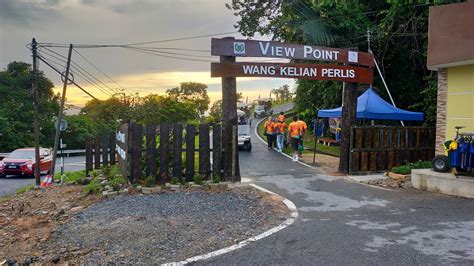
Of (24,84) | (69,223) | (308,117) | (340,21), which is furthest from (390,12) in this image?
(24,84)

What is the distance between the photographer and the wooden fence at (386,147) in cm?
1288

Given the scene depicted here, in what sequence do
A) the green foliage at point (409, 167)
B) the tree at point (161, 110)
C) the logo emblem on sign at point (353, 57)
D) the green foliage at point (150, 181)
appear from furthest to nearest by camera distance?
1. the tree at point (161, 110)
2. the logo emblem on sign at point (353, 57)
3. the green foliage at point (409, 167)
4. the green foliage at point (150, 181)

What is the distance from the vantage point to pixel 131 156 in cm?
1030

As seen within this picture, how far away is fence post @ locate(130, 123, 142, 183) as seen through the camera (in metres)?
10.3

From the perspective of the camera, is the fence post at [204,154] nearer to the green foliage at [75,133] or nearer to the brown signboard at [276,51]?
the brown signboard at [276,51]

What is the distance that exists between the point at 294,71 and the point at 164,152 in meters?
4.32

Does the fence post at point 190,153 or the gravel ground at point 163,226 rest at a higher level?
the fence post at point 190,153

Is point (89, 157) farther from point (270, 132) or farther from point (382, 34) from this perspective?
point (382, 34)

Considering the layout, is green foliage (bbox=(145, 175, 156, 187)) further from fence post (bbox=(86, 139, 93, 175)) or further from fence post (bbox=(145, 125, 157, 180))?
fence post (bbox=(86, 139, 93, 175))

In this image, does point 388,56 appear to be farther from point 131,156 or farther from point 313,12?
point 131,156

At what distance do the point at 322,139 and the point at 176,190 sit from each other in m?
15.9

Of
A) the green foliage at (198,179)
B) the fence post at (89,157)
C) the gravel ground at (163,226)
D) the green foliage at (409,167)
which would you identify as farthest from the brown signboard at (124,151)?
the green foliage at (409,167)

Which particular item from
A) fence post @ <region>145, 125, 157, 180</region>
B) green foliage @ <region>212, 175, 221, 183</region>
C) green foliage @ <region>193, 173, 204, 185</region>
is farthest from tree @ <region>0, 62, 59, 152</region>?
green foliage @ <region>212, 175, 221, 183</region>

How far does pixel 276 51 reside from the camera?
1117 centimetres
